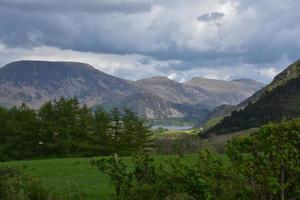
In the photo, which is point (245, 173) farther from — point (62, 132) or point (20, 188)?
point (62, 132)

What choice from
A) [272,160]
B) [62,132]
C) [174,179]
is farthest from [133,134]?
[272,160]

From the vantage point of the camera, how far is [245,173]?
37.5ft

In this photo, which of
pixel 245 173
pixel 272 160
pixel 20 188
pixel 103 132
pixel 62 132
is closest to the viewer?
pixel 272 160

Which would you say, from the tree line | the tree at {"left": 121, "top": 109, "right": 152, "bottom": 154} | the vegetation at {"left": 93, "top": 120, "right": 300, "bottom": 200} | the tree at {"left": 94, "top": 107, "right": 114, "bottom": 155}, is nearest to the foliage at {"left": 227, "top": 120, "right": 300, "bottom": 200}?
the vegetation at {"left": 93, "top": 120, "right": 300, "bottom": 200}

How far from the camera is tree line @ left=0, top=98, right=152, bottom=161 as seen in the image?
259ft

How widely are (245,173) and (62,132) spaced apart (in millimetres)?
70926

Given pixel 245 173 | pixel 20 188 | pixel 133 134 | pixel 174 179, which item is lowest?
pixel 133 134

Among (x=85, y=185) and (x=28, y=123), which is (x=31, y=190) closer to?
(x=85, y=185)

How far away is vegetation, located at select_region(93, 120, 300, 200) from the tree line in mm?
66763

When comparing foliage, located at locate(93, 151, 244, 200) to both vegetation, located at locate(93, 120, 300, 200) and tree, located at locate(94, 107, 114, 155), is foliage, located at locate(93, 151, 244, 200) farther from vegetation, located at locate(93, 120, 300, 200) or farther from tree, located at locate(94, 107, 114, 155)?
tree, located at locate(94, 107, 114, 155)

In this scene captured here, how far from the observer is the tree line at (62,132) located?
78812 mm

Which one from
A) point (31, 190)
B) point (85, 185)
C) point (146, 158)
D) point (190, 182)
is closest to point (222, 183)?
point (190, 182)

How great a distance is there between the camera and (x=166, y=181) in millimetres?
12797

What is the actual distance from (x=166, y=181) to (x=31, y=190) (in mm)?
5153
